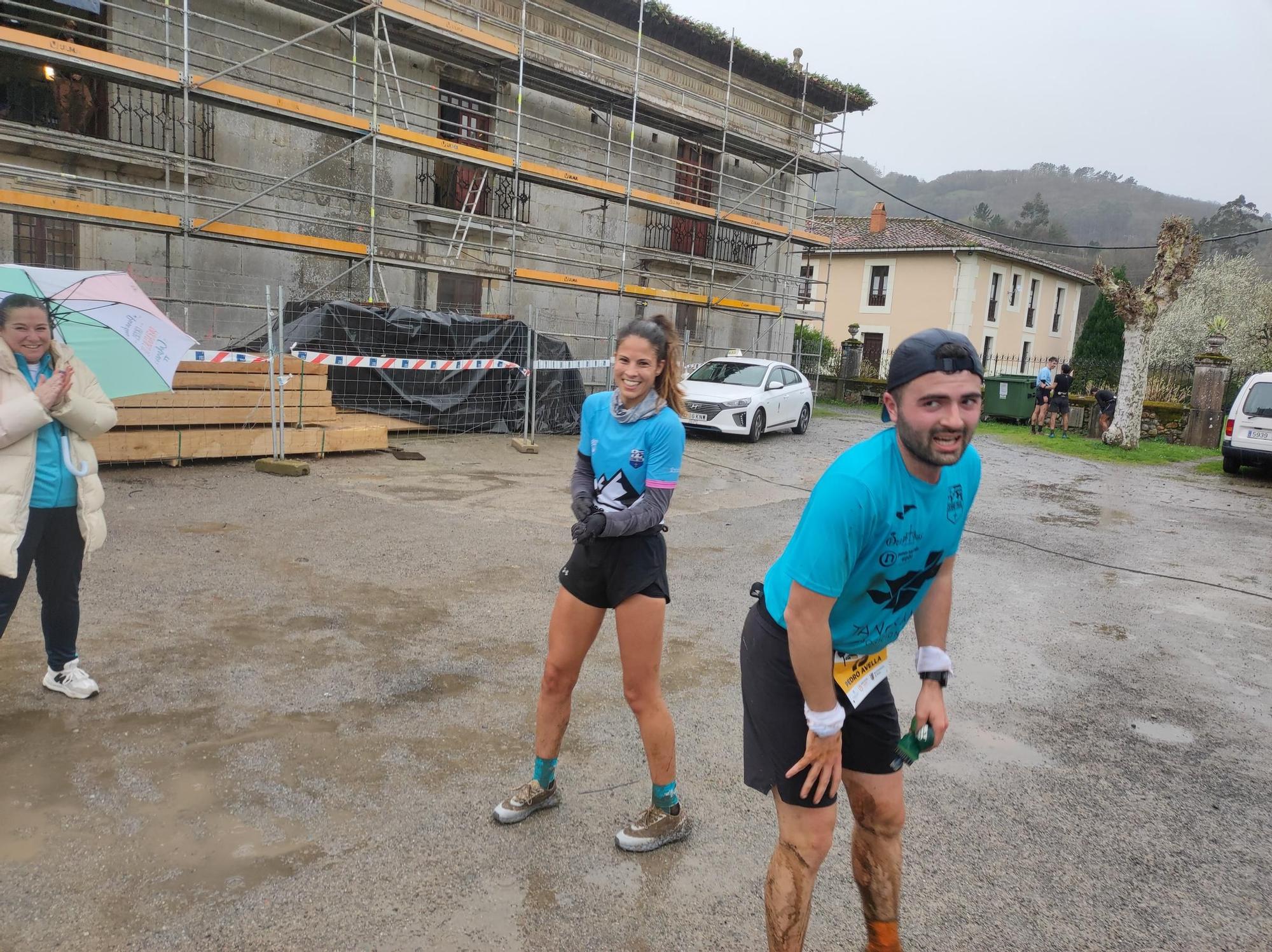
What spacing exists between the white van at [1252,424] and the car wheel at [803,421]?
24.0 ft

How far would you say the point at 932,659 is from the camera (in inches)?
86.7

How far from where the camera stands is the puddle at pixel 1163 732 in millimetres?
4059

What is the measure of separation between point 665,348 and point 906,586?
1268 mm

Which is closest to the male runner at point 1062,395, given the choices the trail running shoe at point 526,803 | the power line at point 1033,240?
the power line at point 1033,240

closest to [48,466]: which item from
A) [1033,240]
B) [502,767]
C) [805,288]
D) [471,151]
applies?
[502,767]

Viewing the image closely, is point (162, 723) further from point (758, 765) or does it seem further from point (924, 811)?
point (924, 811)

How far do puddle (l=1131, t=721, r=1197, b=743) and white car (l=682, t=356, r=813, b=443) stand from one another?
10242 millimetres

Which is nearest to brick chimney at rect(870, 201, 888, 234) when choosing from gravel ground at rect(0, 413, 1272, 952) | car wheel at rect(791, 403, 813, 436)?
car wheel at rect(791, 403, 813, 436)

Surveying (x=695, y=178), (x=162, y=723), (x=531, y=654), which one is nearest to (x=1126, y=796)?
(x=531, y=654)

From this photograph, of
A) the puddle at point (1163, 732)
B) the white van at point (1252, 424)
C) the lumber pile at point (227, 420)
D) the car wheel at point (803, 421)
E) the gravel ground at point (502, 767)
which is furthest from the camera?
the car wheel at point (803, 421)

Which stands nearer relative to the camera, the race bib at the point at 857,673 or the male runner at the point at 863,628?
the male runner at the point at 863,628

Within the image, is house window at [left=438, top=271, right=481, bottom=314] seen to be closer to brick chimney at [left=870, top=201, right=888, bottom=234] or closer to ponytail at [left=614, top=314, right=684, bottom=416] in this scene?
ponytail at [left=614, top=314, right=684, bottom=416]

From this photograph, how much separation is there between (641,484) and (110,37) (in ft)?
48.1

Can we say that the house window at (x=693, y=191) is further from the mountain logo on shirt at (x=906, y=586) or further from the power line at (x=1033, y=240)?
the mountain logo on shirt at (x=906, y=586)
